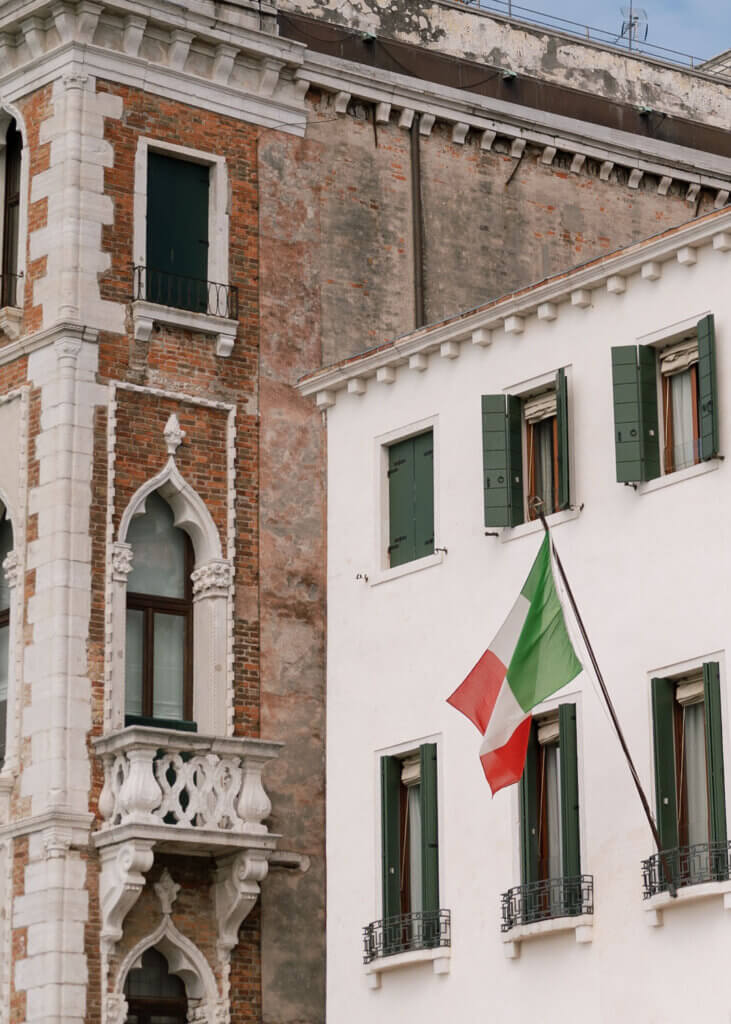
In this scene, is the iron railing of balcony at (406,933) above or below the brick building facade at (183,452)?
below

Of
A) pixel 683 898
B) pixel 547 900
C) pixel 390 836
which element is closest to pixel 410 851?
pixel 390 836

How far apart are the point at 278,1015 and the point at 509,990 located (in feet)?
14.1

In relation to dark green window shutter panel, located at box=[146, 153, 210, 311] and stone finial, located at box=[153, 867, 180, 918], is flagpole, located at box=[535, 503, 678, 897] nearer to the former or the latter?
stone finial, located at box=[153, 867, 180, 918]

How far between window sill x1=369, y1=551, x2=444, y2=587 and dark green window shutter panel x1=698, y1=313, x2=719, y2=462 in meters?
3.66

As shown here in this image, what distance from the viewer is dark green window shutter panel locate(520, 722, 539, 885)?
21938 mm

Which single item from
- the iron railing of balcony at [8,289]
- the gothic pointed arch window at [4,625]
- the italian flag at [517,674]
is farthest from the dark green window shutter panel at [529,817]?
the iron railing of balcony at [8,289]

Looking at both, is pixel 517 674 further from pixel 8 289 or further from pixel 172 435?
pixel 8 289

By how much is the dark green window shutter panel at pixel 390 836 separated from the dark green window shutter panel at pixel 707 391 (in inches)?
196

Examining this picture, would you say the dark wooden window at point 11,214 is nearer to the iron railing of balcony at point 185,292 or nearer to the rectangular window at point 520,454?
the iron railing of balcony at point 185,292

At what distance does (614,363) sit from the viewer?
864 inches

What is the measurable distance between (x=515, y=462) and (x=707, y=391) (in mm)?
2663

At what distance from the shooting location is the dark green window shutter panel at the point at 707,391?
68.4 ft

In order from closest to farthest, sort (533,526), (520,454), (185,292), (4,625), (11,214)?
(533,526) → (520,454) → (4,625) → (185,292) → (11,214)

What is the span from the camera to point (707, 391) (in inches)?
826
